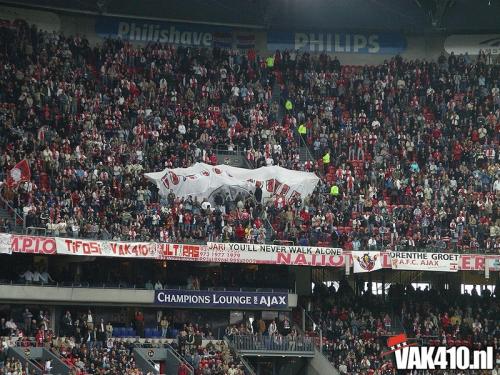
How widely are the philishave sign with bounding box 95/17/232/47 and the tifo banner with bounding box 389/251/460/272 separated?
18.5 metres

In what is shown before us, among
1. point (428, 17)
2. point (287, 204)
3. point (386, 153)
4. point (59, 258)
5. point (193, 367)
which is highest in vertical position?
point (428, 17)

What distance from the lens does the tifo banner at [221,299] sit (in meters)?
46.7

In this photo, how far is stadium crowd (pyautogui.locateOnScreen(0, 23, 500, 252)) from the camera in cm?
4772

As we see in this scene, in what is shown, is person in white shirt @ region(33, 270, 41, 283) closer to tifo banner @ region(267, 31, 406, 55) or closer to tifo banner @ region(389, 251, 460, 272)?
tifo banner @ region(389, 251, 460, 272)

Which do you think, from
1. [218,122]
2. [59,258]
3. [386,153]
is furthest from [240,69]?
[59,258]

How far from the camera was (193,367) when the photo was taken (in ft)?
145

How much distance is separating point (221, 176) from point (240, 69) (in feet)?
34.0

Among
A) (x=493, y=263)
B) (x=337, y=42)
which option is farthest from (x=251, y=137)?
(x=493, y=263)

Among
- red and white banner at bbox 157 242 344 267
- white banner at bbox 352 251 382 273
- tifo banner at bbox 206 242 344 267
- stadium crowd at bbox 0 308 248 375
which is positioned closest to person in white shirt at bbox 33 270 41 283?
stadium crowd at bbox 0 308 248 375

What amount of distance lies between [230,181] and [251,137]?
4524mm

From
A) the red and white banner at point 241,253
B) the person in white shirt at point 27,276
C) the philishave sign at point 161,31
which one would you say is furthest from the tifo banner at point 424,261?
the philishave sign at point 161,31

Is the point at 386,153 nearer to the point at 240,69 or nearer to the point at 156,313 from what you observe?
the point at 240,69

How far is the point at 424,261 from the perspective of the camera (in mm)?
48844

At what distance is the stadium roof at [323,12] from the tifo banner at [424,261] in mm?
15943
